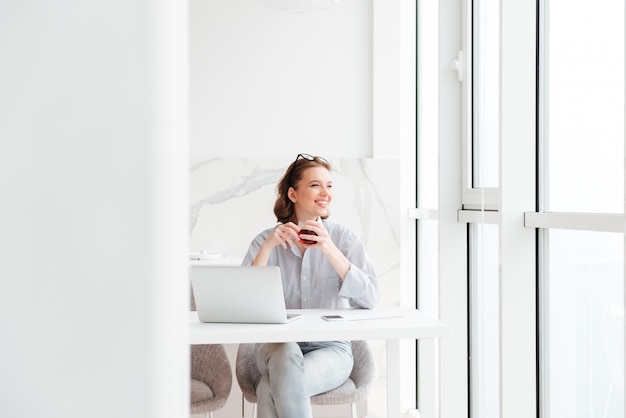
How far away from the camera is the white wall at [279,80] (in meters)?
4.03

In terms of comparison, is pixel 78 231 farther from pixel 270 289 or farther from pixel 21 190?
pixel 270 289

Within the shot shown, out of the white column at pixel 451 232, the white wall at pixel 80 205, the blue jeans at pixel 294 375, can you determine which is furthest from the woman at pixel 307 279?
the white wall at pixel 80 205

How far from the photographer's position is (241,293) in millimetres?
2277

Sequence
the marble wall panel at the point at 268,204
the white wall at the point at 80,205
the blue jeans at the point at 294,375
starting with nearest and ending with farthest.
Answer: the white wall at the point at 80,205 < the blue jeans at the point at 294,375 < the marble wall panel at the point at 268,204

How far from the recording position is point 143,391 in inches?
2.9

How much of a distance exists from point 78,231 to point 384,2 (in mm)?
4207

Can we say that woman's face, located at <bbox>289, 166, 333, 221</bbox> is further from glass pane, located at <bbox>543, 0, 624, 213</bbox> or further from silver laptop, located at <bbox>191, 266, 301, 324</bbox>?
glass pane, located at <bbox>543, 0, 624, 213</bbox>

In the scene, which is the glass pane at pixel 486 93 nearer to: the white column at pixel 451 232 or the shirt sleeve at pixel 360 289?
the white column at pixel 451 232

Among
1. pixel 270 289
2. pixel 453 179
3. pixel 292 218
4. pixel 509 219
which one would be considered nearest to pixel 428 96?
pixel 453 179

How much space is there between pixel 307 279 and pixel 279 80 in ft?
5.01

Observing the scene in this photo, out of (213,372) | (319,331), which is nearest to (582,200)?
(319,331)

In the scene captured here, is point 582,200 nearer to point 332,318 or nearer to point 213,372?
point 332,318

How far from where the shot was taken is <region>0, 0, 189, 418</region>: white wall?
0.24 feet

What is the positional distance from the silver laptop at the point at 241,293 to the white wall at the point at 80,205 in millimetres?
2186
